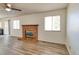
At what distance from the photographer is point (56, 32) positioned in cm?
634

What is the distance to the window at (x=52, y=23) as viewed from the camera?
626 centimetres

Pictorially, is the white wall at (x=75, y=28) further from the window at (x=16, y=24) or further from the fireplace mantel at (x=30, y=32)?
the window at (x=16, y=24)

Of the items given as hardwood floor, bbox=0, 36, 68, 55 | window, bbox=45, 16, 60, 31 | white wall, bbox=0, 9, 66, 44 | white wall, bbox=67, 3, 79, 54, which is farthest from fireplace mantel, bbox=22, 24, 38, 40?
white wall, bbox=67, 3, 79, 54

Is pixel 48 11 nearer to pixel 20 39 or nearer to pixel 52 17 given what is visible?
pixel 52 17

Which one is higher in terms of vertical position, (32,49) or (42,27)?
(42,27)

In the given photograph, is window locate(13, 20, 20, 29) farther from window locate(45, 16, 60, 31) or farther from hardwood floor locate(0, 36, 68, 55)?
window locate(45, 16, 60, 31)

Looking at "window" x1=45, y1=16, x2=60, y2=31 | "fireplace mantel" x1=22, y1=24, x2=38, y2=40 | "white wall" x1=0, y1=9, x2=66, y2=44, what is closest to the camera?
"white wall" x1=0, y1=9, x2=66, y2=44

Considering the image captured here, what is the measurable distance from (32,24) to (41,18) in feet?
2.24

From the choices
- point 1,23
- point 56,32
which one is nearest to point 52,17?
point 56,32

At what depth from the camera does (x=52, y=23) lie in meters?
6.51

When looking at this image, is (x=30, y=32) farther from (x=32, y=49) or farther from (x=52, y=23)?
(x=32, y=49)

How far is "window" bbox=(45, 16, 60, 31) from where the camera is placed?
6.26m

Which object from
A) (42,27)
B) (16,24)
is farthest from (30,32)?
(16,24)

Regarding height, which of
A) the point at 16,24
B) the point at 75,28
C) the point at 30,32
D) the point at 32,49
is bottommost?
the point at 32,49
